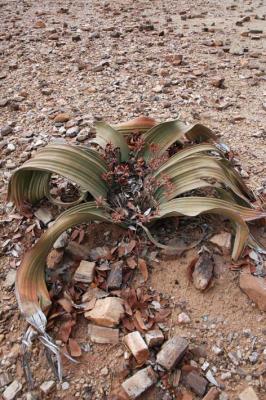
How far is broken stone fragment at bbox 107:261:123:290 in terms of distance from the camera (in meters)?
1.44

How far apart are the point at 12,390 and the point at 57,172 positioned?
2.19ft

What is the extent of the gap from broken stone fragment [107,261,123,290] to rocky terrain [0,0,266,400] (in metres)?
0.04

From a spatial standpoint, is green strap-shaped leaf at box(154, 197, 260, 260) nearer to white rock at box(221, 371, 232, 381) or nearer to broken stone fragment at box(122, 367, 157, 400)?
white rock at box(221, 371, 232, 381)

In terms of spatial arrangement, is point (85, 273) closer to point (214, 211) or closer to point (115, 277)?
point (115, 277)

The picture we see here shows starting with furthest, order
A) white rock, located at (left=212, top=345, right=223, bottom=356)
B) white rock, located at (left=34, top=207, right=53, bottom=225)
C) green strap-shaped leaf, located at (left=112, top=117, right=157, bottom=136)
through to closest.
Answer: green strap-shaped leaf, located at (left=112, top=117, right=157, bottom=136), white rock, located at (left=34, top=207, right=53, bottom=225), white rock, located at (left=212, top=345, right=223, bottom=356)

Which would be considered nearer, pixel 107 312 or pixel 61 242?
pixel 107 312

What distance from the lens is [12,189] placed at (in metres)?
1.63

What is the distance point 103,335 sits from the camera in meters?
1.34

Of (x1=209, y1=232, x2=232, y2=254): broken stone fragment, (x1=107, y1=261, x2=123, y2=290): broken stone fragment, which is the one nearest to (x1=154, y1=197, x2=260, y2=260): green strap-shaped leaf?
(x1=209, y1=232, x2=232, y2=254): broken stone fragment

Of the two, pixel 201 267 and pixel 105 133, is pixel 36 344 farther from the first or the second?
pixel 105 133

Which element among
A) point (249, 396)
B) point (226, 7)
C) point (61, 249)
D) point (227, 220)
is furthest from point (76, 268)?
point (226, 7)

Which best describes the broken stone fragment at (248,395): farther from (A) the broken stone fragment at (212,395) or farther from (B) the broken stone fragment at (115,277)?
(B) the broken stone fragment at (115,277)

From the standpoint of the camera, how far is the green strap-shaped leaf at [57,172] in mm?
1506

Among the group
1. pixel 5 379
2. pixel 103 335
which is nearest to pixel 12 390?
pixel 5 379
